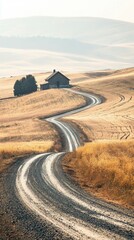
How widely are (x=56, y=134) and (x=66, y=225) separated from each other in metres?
47.1

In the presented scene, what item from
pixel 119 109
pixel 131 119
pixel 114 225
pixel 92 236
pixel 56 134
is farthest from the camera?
pixel 119 109

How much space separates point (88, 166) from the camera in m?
23.7

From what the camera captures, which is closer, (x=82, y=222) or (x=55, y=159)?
(x=82, y=222)

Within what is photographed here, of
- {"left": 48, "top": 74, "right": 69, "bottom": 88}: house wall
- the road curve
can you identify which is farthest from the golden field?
{"left": 48, "top": 74, "right": 69, "bottom": 88}: house wall

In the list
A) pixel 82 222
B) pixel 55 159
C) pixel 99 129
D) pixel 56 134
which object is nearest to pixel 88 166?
pixel 55 159

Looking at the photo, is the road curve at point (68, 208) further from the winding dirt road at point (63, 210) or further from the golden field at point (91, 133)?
the golden field at point (91, 133)

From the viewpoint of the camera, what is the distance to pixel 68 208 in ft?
51.5

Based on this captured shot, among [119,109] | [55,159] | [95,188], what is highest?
[95,188]

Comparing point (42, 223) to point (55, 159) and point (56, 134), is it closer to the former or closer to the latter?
point (55, 159)

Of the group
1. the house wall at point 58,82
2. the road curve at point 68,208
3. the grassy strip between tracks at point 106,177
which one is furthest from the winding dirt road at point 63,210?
the house wall at point 58,82

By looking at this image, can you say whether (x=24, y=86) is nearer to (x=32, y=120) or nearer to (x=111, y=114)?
(x=111, y=114)

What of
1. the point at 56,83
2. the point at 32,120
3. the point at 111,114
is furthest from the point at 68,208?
the point at 56,83

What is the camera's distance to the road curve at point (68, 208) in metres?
13.1

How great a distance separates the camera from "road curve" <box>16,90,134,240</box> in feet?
42.9
